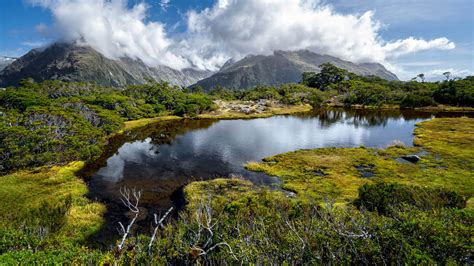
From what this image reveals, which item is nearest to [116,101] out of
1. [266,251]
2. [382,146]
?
[382,146]

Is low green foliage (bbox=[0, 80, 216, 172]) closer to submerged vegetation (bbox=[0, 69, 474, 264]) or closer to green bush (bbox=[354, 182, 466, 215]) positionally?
submerged vegetation (bbox=[0, 69, 474, 264])

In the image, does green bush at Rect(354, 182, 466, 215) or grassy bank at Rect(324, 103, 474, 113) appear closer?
green bush at Rect(354, 182, 466, 215)

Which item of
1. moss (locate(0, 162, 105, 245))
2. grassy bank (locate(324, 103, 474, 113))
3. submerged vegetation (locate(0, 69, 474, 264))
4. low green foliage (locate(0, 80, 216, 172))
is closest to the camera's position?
submerged vegetation (locate(0, 69, 474, 264))

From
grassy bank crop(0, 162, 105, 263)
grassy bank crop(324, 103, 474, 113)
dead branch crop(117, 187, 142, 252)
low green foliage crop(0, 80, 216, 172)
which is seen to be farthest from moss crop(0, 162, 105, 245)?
grassy bank crop(324, 103, 474, 113)

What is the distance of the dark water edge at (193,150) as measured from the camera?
124 feet

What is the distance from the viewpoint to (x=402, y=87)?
558ft

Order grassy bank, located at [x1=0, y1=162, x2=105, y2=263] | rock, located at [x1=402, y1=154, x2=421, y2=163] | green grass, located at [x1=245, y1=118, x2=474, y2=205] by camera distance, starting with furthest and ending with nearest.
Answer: rock, located at [x1=402, y1=154, x2=421, y2=163] < green grass, located at [x1=245, y1=118, x2=474, y2=205] < grassy bank, located at [x1=0, y1=162, x2=105, y2=263]

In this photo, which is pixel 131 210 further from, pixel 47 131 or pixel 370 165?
pixel 370 165

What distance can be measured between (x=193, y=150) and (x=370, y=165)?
36.9 meters

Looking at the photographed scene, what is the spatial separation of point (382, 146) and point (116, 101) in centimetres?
8992

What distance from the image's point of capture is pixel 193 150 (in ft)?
210

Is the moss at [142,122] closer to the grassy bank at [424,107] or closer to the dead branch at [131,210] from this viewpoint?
the dead branch at [131,210]

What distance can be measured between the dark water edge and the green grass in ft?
13.3

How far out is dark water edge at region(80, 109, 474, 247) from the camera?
124 ft
